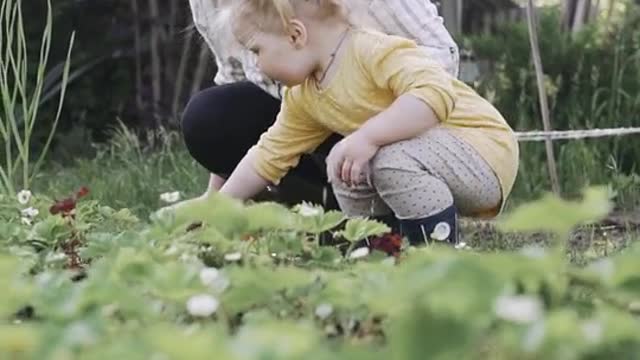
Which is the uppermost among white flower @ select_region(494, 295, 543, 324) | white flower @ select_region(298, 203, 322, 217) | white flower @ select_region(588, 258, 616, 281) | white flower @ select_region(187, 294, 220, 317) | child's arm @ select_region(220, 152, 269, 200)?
white flower @ select_region(494, 295, 543, 324)

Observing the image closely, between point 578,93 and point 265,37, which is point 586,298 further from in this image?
point 578,93

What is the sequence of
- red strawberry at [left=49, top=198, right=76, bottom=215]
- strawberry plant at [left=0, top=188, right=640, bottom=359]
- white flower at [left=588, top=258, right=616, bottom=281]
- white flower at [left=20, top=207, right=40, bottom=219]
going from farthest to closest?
white flower at [left=20, top=207, right=40, bottom=219] < red strawberry at [left=49, top=198, right=76, bottom=215] < white flower at [left=588, top=258, right=616, bottom=281] < strawberry plant at [left=0, top=188, right=640, bottom=359]

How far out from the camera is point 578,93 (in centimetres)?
447

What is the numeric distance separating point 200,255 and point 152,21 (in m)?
4.95

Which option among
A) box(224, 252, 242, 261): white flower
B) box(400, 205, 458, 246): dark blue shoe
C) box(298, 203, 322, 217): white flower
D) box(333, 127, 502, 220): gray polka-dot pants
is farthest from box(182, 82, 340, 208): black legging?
box(224, 252, 242, 261): white flower

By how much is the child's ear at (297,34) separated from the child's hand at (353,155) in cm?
18

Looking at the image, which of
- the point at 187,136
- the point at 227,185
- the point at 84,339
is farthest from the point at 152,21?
the point at 84,339

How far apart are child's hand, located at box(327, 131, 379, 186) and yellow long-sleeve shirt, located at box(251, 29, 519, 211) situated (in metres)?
0.10

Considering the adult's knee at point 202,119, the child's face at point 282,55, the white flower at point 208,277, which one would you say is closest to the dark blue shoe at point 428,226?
the child's face at point 282,55

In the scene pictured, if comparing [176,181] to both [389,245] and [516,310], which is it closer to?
[389,245]

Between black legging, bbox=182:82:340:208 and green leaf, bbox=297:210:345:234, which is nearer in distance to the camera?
green leaf, bbox=297:210:345:234

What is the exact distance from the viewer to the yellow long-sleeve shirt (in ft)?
7.04

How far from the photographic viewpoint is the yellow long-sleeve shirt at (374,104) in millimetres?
2146

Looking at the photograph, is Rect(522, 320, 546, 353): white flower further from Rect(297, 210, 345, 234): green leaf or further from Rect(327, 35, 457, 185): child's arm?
Rect(327, 35, 457, 185): child's arm
